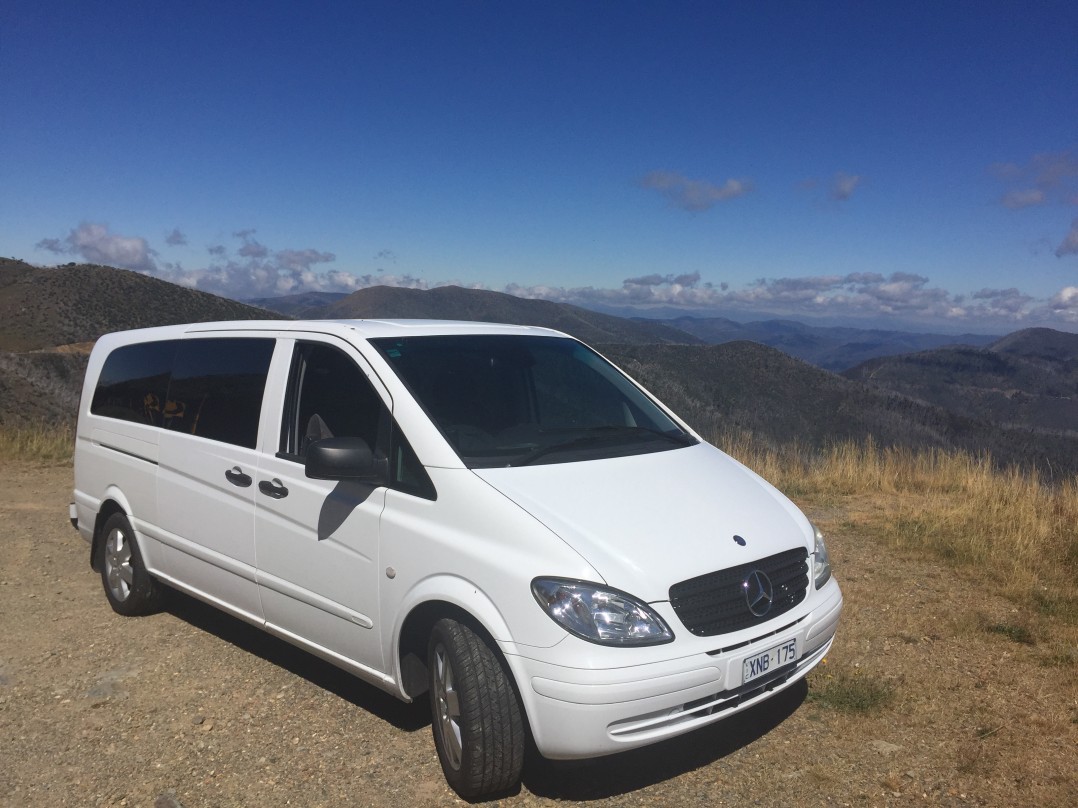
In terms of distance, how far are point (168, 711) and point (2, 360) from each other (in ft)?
112

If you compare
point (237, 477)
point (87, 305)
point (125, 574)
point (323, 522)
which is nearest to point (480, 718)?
point (323, 522)

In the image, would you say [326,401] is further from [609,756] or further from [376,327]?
[609,756]

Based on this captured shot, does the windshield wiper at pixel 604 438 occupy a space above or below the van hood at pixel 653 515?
above

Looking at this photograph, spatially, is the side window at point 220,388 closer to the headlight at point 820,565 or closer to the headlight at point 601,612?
the headlight at point 601,612

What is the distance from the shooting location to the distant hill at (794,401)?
2581 centimetres

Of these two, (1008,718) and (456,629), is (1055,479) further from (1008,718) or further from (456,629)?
(456,629)

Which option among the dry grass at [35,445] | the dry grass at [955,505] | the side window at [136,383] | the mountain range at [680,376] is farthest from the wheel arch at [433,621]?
the dry grass at [35,445]

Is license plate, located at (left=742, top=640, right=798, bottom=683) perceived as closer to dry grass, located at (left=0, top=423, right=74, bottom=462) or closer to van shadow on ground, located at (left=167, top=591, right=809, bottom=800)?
van shadow on ground, located at (left=167, top=591, right=809, bottom=800)

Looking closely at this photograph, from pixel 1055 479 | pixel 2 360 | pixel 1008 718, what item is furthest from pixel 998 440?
pixel 2 360

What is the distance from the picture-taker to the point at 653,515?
3367 mm

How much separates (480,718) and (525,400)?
1.74 meters

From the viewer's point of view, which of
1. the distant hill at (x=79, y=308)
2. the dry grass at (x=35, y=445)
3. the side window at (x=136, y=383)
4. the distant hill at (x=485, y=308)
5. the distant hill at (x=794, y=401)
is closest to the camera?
the side window at (x=136, y=383)

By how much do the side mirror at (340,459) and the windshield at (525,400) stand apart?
0.36 meters

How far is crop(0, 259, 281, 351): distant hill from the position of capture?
1924 inches
